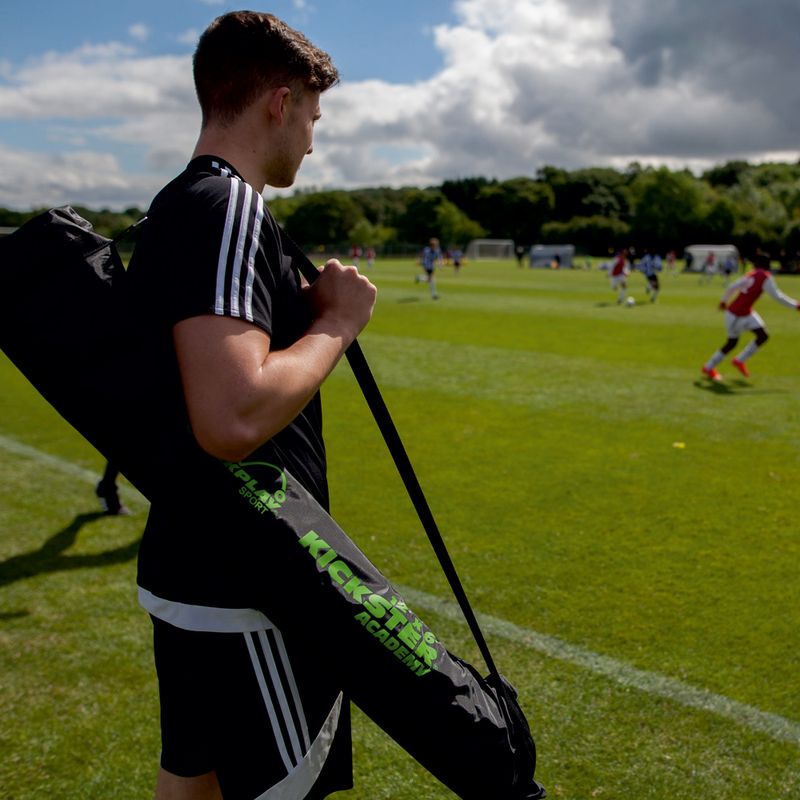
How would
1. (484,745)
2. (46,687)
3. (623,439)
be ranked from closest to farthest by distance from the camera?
(484,745) → (46,687) → (623,439)

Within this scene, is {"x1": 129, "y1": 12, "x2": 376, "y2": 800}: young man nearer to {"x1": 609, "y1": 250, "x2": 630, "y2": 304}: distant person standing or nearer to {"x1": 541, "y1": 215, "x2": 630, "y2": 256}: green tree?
{"x1": 609, "y1": 250, "x2": 630, "y2": 304}: distant person standing

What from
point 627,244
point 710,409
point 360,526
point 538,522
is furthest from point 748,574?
point 627,244

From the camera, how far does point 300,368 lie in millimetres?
1476

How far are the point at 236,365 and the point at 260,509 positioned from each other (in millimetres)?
291

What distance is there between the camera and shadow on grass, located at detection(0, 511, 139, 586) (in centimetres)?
488

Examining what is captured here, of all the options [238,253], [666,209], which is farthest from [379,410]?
[666,209]

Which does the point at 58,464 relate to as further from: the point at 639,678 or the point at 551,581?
the point at 639,678

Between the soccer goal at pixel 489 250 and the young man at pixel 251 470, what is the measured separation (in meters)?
97.0

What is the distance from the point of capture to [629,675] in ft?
11.9

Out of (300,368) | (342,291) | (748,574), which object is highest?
(342,291)

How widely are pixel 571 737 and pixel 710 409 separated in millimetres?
7227

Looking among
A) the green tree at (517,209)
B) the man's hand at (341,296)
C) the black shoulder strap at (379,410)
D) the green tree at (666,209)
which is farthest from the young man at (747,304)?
the green tree at (517,209)

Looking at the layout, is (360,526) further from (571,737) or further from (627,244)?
(627,244)

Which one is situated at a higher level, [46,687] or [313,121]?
[313,121]
